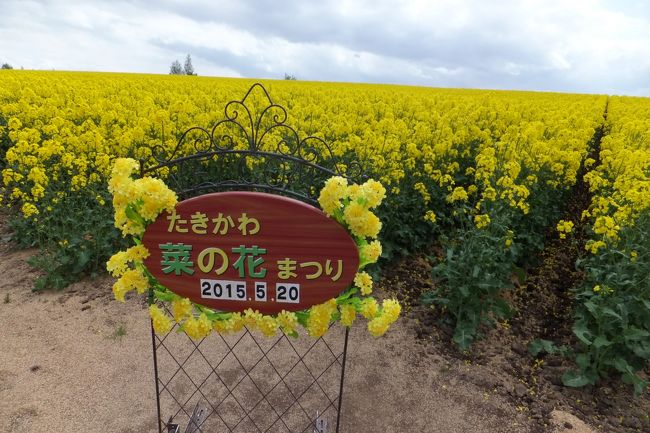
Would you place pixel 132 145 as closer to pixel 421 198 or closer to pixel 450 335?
pixel 421 198

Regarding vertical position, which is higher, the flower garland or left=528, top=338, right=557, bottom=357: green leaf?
the flower garland

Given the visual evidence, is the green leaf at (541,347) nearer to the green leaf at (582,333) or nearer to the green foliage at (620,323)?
the green foliage at (620,323)

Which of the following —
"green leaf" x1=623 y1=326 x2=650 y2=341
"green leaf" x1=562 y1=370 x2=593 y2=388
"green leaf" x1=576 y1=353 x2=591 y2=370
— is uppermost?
"green leaf" x1=623 y1=326 x2=650 y2=341

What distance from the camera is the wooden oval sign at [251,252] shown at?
2.24 m

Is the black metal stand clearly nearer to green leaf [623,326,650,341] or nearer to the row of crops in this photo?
the row of crops

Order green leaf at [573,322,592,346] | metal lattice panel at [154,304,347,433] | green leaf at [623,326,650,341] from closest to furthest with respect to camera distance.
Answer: metal lattice panel at [154,304,347,433]
green leaf at [623,326,650,341]
green leaf at [573,322,592,346]

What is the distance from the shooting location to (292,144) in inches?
248

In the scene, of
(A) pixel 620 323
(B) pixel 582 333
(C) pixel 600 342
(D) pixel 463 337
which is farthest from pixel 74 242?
(A) pixel 620 323

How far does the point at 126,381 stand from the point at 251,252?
234 centimetres

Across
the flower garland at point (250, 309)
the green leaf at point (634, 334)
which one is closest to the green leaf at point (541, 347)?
the green leaf at point (634, 334)

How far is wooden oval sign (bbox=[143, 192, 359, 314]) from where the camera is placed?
88.3 inches

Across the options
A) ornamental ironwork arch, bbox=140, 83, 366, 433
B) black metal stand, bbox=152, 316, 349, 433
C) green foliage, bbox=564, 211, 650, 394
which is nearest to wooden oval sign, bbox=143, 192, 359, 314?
ornamental ironwork arch, bbox=140, 83, 366, 433

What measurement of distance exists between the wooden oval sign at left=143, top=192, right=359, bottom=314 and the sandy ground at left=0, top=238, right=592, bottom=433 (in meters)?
1.64

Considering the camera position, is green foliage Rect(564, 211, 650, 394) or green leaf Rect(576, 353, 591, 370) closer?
green foliage Rect(564, 211, 650, 394)
